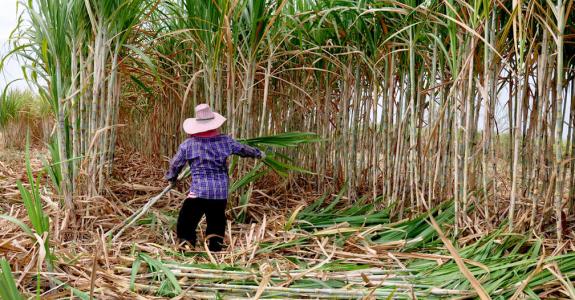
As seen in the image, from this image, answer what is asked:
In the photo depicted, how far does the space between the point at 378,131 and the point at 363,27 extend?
0.74 m

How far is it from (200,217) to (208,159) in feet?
1.04

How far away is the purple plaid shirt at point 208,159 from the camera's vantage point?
2561 millimetres

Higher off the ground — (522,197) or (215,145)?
(215,145)

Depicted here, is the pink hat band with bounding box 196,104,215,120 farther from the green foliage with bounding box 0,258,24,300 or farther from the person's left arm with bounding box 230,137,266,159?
the green foliage with bounding box 0,258,24,300

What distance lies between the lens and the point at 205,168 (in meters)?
2.58

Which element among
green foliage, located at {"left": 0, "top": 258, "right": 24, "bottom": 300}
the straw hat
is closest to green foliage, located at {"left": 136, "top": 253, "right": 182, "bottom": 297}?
green foliage, located at {"left": 0, "top": 258, "right": 24, "bottom": 300}

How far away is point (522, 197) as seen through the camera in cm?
262

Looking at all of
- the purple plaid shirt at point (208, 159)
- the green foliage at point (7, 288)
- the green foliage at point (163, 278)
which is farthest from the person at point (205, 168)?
the green foliage at point (7, 288)

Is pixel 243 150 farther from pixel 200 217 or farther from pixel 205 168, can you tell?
pixel 200 217

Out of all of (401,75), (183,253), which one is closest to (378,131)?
(401,75)

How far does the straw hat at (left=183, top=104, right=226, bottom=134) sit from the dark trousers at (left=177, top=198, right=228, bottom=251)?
371mm

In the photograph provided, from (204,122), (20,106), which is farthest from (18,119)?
(204,122)

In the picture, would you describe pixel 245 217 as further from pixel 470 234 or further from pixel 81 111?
pixel 470 234

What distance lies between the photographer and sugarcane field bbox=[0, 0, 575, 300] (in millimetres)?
1796
